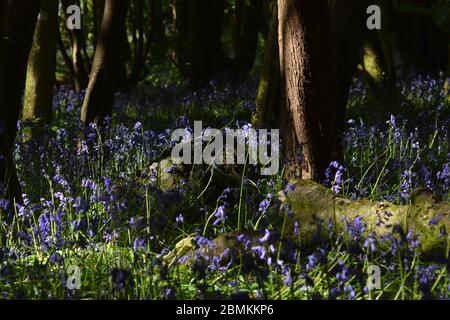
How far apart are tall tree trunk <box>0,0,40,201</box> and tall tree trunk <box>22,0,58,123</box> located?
3.81 meters

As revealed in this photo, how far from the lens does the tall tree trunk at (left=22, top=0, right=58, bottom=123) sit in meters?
10.6

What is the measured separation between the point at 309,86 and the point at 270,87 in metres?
2.58

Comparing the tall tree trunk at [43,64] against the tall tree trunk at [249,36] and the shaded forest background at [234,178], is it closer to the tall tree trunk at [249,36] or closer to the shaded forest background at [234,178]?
the shaded forest background at [234,178]

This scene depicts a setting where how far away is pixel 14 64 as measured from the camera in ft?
22.1

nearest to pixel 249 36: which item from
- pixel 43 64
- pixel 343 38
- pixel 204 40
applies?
A: pixel 204 40

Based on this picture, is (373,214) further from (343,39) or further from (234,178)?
(343,39)

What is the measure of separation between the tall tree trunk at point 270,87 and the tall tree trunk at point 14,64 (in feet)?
10.9

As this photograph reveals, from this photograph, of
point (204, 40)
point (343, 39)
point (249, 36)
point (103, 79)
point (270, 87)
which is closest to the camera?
point (343, 39)

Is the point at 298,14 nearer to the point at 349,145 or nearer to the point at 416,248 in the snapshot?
the point at 349,145

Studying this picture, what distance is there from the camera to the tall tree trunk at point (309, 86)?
694 cm

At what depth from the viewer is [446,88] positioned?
1173 centimetres

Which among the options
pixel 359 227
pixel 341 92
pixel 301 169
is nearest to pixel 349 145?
pixel 341 92

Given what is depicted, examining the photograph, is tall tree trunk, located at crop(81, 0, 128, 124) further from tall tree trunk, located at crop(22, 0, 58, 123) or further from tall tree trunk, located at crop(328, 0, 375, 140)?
tall tree trunk, located at crop(328, 0, 375, 140)

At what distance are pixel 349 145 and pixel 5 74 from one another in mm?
3488
